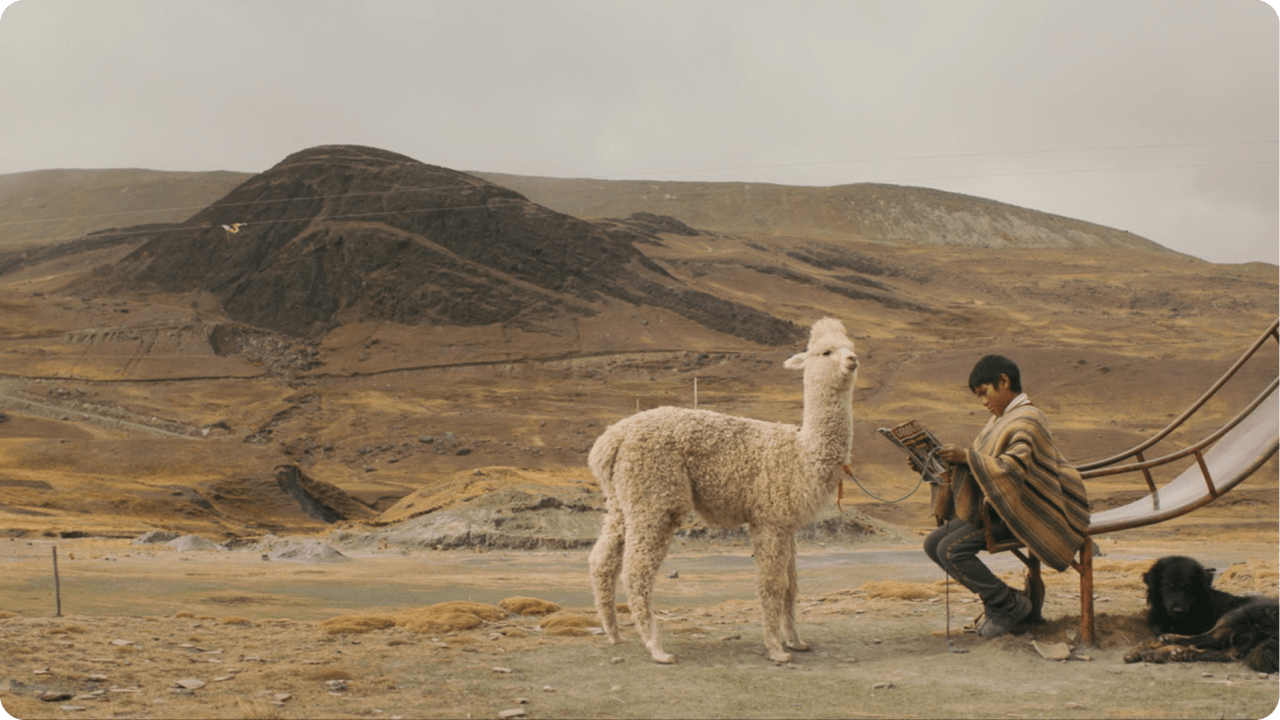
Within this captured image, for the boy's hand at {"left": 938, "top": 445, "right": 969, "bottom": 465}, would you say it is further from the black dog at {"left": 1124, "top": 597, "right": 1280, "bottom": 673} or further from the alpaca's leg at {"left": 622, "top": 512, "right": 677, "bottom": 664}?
the alpaca's leg at {"left": 622, "top": 512, "right": 677, "bottom": 664}

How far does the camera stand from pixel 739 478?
881 cm

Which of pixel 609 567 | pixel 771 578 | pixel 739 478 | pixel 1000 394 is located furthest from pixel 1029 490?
pixel 609 567

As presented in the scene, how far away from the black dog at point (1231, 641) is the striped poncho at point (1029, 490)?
0.85 meters

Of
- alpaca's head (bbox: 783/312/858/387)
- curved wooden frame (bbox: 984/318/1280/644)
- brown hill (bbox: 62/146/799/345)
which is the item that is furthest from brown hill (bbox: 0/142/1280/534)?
curved wooden frame (bbox: 984/318/1280/644)

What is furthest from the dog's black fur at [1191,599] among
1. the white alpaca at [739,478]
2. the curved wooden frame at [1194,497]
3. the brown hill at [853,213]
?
the brown hill at [853,213]

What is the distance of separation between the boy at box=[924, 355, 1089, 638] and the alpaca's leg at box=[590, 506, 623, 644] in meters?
2.61

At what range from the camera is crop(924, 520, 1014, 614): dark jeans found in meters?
8.23

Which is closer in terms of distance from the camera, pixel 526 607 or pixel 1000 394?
pixel 1000 394

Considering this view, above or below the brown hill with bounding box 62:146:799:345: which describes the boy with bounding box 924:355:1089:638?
below

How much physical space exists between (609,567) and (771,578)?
56.0 inches

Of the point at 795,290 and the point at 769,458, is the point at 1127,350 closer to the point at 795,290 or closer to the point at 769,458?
the point at 795,290

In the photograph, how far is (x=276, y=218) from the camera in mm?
99438

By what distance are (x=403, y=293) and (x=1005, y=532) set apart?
280 feet

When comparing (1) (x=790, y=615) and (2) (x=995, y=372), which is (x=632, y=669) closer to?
(1) (x=790, y=615)
